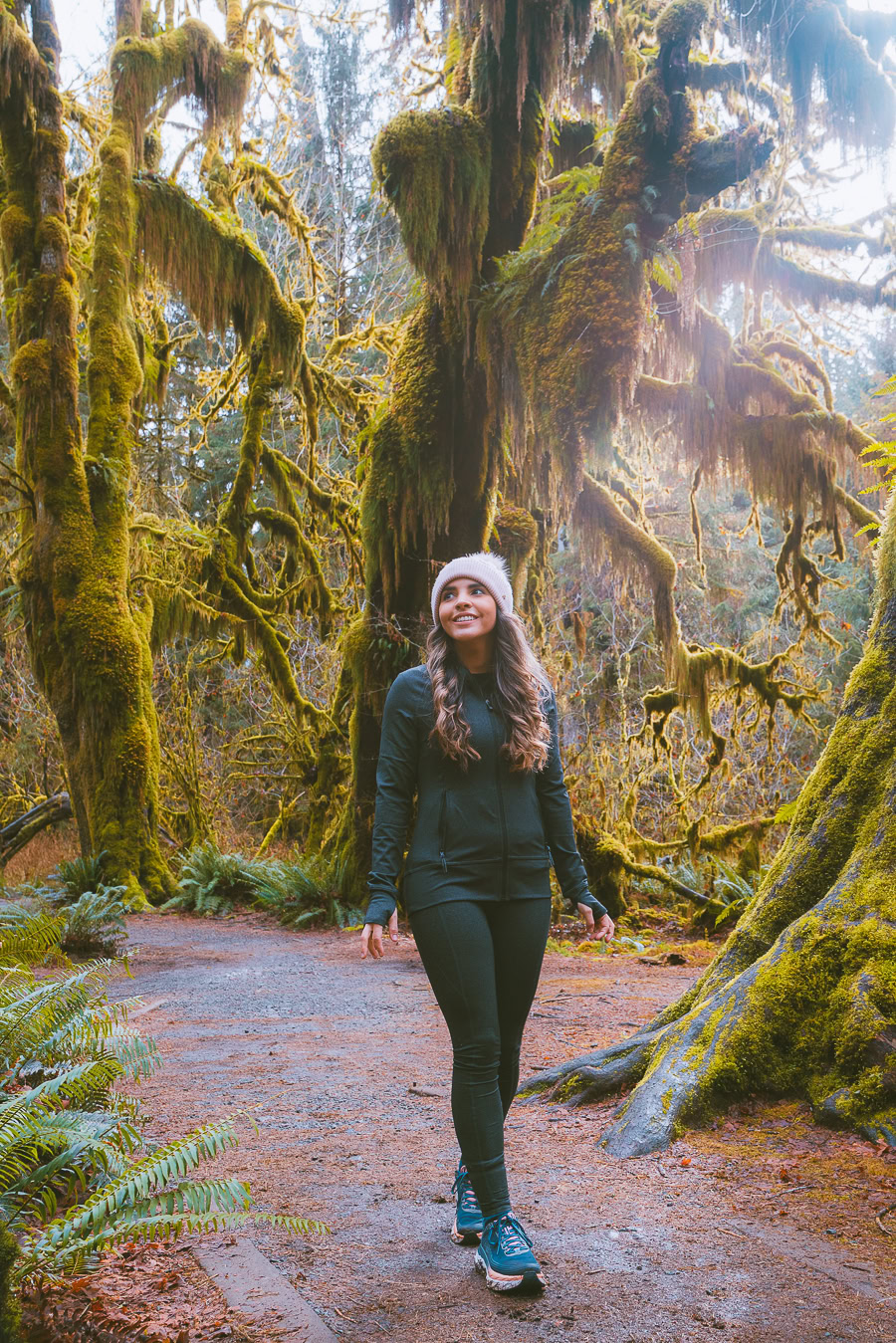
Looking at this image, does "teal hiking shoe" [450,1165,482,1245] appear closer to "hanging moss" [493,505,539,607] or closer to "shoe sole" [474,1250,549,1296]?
"shoe sole" [474,1250,549,1296]

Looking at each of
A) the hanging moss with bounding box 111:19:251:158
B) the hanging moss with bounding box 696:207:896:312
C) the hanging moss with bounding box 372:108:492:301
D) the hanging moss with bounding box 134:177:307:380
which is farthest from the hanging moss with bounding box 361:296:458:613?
the hanging moss with bounding box 111:19:251:158

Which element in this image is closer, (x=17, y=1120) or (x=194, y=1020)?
(x=17, y=1120)

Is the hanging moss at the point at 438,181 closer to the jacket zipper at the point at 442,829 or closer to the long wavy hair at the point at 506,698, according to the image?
the long wavy hair at the point at 506,698

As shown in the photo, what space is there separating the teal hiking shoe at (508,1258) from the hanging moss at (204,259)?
460 inches

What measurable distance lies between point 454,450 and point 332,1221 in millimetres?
8037

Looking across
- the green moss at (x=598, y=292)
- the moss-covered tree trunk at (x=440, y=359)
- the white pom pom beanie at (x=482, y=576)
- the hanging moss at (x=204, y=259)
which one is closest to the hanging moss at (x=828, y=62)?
the green moss at (x=598, y=292)

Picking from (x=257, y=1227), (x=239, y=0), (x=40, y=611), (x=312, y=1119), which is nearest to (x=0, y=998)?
(x=257, y=1227)

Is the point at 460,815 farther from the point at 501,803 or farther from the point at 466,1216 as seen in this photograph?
the point at 466,1216

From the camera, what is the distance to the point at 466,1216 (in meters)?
2.81

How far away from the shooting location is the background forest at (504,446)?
4074 millimetres

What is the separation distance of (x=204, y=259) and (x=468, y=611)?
10.6 metres

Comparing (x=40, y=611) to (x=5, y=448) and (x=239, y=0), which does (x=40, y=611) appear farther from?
(x=239, y=0)

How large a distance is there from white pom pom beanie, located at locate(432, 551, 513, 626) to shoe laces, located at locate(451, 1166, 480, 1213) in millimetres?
1676

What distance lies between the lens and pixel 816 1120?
10.8ft
